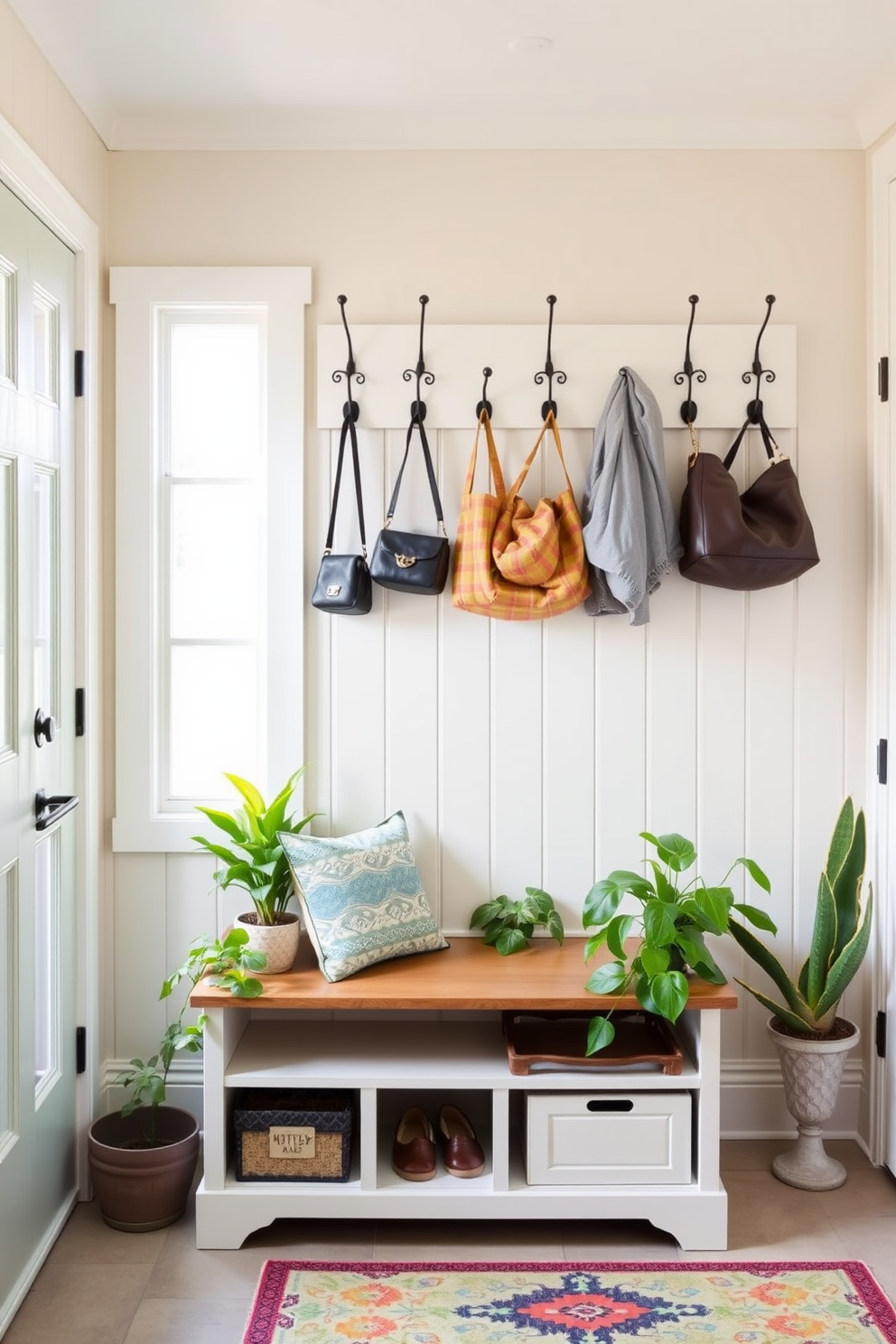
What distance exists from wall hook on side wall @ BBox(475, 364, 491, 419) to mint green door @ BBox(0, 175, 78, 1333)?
925 millimetres

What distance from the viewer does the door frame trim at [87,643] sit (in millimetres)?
2557

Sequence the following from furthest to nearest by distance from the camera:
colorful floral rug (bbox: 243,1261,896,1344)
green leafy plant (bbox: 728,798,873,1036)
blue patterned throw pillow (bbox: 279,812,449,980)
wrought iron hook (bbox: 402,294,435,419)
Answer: wrought iron hook (bbox: 402,294,435,419) < green leafy plant (bbox: 728,798,873,1036) < blue patterned throw pillow (bbox: 279,812,449,980) < colorful floral rug (bbox: 243,1261,896,1344)

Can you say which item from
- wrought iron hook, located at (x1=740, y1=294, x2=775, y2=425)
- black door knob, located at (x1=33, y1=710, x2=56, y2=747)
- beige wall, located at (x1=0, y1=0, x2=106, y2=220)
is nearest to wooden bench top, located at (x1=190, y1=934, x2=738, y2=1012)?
→ black door knob, located at (x1=33, y1=710, x2=56, y2=747)

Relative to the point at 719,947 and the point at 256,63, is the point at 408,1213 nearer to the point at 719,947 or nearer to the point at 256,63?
the point at 719,947

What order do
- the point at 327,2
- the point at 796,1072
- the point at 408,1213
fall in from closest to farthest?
the point at 327,2, the point at 408,1213, the point at 796,1072

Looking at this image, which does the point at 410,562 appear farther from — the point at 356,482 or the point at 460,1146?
the point at 460,1146

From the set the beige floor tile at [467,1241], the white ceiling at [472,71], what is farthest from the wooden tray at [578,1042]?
the white ceiling at [472,71]

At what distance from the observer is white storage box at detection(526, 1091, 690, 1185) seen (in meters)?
2.38

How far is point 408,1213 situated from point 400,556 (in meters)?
1.41

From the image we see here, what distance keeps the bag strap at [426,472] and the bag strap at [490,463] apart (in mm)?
75

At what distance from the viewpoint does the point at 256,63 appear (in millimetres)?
2447

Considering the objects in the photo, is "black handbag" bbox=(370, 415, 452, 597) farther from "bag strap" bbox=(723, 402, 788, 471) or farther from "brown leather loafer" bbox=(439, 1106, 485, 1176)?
"brown leather loafer" bbox=(439, 1106, 485, 1176)

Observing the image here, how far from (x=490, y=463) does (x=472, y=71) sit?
839mm

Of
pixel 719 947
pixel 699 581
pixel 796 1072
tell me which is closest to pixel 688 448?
pixel 699 581
